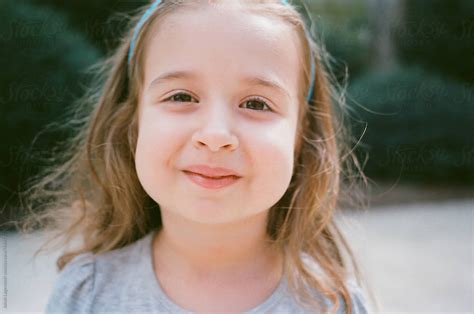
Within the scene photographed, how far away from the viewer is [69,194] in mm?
2514

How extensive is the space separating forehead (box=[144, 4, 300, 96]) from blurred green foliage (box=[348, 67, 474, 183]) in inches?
153

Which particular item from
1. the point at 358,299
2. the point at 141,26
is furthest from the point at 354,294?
the point at 141,26

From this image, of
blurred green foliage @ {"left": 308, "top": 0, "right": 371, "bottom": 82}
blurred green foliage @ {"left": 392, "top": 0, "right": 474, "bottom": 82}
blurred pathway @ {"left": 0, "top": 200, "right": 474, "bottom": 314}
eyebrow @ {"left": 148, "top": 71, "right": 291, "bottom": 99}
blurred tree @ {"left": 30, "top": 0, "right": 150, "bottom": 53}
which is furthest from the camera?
blurred green foliage @ {"left": 392, "top": 0, "right": 474, "bottom": 82}

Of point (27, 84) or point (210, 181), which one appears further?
point (27, 84)

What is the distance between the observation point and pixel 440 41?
7.79m

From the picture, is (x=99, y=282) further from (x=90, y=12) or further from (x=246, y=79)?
(x=90, y=12)

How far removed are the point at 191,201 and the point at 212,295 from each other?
360mm

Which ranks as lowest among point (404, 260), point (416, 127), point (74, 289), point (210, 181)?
point (404, 260)

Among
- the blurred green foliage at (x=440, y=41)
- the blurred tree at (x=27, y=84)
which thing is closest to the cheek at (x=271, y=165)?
the blurred tree at (x=27, y=84)

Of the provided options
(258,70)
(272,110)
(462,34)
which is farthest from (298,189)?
(462,34)

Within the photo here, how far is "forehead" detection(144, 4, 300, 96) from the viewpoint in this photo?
1.82m

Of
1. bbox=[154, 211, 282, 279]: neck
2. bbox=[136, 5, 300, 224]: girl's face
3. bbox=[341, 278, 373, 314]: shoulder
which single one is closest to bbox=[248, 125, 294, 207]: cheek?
bbox=[136, 5, 300, 224]: girl's face

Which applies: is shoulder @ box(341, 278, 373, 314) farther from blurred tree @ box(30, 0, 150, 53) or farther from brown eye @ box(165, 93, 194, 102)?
blurred tree @ box(30, 0, 150, 53)

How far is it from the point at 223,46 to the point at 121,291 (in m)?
0.87
